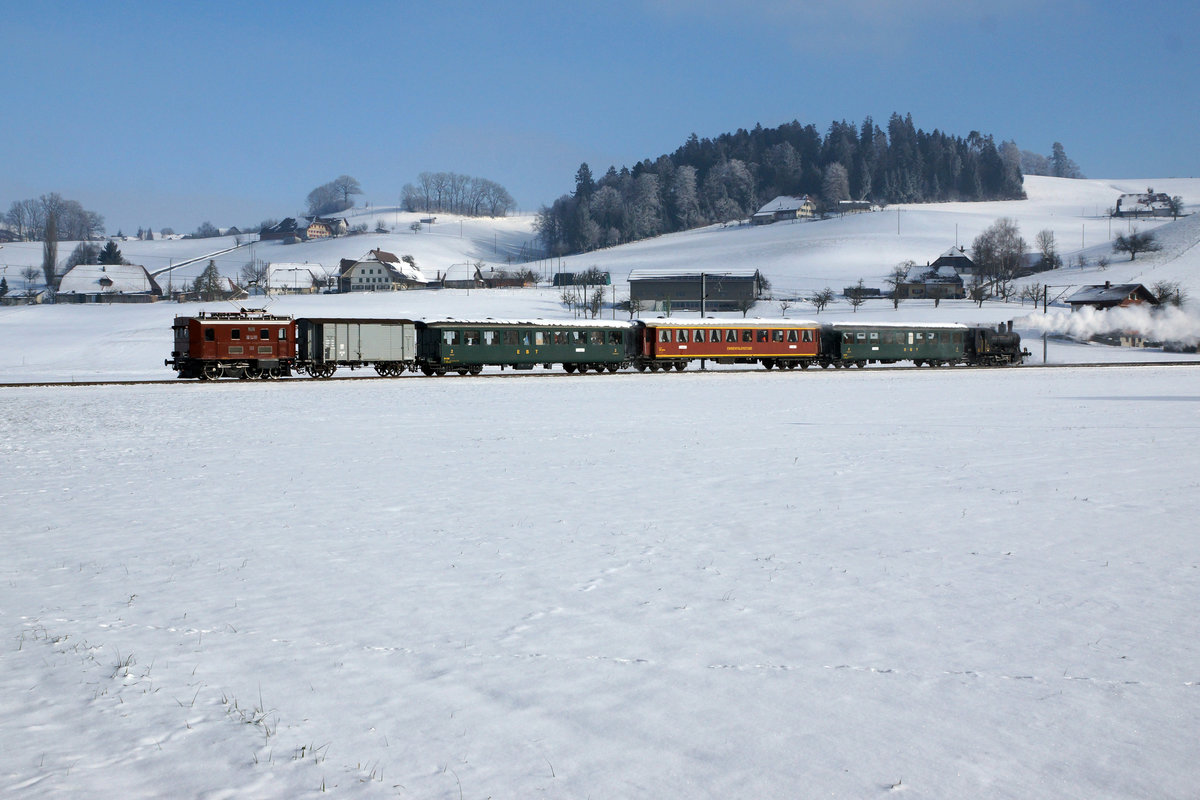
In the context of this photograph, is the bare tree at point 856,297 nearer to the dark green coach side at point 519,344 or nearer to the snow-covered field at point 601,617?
the dark green coach side at point 519,344

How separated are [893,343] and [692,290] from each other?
3314 inches

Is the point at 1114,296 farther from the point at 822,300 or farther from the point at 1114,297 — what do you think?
the point at 822,300

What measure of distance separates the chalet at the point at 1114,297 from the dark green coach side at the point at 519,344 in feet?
251

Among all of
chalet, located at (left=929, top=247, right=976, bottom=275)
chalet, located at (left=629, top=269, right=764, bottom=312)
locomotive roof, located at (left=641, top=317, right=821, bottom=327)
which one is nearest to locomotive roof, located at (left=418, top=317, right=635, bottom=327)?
locomotive roof, located at (left=641, top=317, right=821, bottom=327)

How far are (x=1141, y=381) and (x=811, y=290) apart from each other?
304ft

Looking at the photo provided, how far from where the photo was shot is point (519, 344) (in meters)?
52.2

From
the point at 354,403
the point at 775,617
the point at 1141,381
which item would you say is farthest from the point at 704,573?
the point at 1141,381

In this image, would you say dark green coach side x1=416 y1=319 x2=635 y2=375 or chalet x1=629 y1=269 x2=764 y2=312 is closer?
dark green coach side x1=416 y1=319 x2=635 y2=375

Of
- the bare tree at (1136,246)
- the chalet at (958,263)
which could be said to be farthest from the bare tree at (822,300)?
the bare tree at (1136,246)

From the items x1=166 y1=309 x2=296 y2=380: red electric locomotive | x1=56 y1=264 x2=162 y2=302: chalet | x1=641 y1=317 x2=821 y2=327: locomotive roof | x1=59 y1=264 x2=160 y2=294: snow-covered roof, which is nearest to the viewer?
x1=166 y1=309 x2=296 y2=380: red electric locomotive

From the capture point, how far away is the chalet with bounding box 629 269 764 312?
447ft

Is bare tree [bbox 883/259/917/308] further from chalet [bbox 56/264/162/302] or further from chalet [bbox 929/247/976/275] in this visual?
chalet [bbox 56/264/162/302]

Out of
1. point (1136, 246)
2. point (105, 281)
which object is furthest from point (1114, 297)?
point (105, 281)

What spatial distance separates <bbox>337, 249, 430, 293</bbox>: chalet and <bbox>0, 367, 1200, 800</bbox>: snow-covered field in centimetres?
14545
